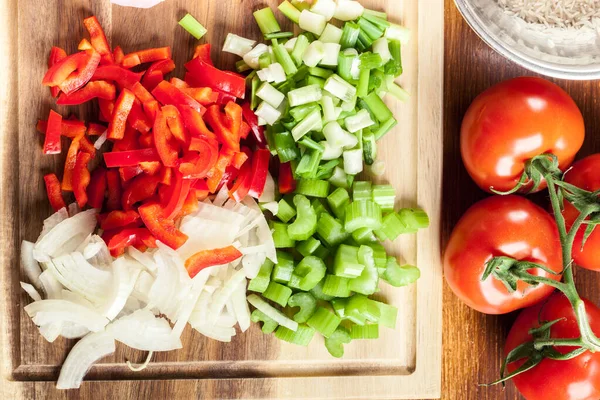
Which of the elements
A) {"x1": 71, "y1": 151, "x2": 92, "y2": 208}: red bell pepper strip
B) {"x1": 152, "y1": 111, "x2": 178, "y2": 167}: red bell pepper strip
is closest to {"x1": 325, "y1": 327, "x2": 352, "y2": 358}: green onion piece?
{"x1": 152, "y1": 111, "x2": 178, "y2": 167}: red bell pepper strip

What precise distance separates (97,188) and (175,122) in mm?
284

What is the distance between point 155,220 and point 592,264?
3.67 ft

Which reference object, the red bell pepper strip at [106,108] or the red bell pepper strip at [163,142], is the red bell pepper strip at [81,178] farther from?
the red bell pepper strip at [163,142]

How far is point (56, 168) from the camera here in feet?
5.64

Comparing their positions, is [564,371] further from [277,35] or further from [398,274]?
[277,35]

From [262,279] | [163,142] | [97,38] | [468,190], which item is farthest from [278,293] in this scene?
[97,38]

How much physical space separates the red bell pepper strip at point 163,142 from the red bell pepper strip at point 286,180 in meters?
0.29

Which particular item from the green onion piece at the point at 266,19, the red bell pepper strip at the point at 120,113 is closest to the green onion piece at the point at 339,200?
the green onion piece at the point at 266,19

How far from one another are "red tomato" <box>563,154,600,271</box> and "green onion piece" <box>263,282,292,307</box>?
2.46 ft

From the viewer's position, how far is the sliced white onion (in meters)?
1.70

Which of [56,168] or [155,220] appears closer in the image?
[155,220]

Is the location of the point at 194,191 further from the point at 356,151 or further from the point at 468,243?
the point at 468,243

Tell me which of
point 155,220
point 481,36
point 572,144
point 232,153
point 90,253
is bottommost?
point 90,253

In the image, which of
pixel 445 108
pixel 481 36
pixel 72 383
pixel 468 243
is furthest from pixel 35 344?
pixel 481 36
